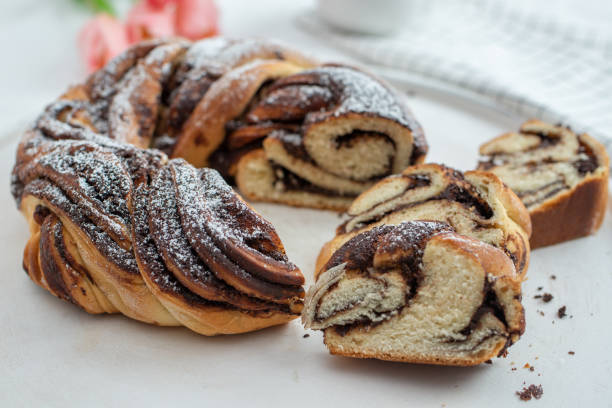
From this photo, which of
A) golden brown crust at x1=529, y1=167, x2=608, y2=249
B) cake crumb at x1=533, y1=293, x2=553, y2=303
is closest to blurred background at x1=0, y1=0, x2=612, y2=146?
golden brown crust at x1=529, y1=167, x2=608, y2=249

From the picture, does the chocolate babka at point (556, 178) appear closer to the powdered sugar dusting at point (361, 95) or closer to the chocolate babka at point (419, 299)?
the powdered sugar dusting at point (361, 95)

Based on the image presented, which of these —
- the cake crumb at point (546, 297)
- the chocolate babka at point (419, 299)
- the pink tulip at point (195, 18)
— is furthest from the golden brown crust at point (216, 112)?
the cake crumb at point (546, 297)

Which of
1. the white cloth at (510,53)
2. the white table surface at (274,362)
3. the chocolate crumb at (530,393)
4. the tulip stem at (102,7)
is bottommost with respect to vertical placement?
the white table surface at (274,362)

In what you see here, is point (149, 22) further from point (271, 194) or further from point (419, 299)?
point (419, 299)

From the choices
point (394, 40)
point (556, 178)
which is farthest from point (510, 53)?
point (556, 178)

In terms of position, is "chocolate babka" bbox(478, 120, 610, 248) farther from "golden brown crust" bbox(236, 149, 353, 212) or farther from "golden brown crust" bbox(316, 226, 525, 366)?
"golden brown crust" bbox(316, 226, 525, 366)

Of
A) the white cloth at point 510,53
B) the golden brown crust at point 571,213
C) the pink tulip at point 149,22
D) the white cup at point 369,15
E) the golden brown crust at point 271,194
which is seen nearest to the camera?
the golden brown crust at point 571,213
